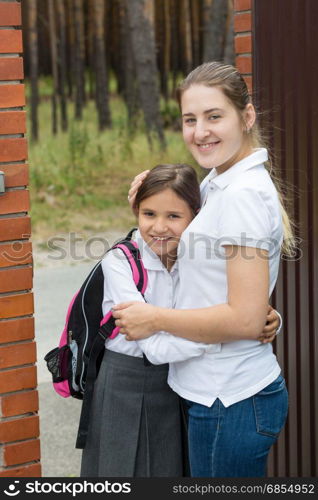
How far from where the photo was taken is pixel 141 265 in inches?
96.7

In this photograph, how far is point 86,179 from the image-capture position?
14258 mm

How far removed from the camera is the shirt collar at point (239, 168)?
2.19 metres

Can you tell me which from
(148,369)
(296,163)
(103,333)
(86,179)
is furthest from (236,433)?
(86,179)

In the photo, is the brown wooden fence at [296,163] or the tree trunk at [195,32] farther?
the tree trunk at [195,32]

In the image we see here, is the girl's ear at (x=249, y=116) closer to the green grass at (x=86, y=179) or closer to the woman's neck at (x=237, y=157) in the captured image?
the woman's neck at (x=237, y=157)

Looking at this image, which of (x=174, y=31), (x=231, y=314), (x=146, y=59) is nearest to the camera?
(x=231, y=314)

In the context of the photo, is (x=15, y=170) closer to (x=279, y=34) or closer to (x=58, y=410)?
(x=279, y=34)

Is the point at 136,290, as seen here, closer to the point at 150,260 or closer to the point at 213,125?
the point at 150,260

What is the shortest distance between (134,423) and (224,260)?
0.73 m

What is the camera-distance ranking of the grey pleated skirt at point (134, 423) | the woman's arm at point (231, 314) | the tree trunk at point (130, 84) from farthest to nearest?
1. the tree trunk at point (130, 84)
2. the grey pleated skirt at point (134, 423)
3. the woman's arm at point (231, 314)

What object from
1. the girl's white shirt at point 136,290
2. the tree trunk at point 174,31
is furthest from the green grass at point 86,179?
the tree trunk at point 174,31

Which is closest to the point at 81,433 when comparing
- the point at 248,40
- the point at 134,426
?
the point at 134,426

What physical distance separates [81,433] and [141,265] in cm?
61

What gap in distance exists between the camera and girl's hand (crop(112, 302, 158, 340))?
222 cm
